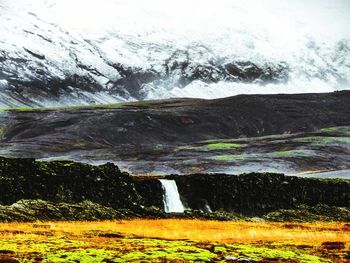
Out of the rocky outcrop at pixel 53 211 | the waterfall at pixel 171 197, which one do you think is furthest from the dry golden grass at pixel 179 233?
the waterfall at pixel 171 197

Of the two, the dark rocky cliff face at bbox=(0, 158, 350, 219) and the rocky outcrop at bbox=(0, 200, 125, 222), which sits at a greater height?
the dark rocky cliff face at bbox=(0, 158, 350, 219)

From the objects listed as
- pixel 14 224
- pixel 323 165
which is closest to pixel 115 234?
pixel 14 224

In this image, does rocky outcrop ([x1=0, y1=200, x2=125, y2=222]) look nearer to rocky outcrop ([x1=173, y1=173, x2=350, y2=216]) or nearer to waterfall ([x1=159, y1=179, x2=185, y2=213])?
waterfall ([x1=159, y1=179, x2=185, y2=213])

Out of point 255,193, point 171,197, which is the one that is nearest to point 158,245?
point 171,197

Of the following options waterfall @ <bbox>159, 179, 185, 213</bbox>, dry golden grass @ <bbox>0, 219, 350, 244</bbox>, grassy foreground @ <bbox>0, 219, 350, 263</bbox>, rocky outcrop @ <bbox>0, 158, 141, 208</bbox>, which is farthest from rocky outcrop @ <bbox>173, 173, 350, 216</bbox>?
grassy foreground @ <bbox>0, 219, 350, 263</bbox>

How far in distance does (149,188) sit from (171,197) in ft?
11.7

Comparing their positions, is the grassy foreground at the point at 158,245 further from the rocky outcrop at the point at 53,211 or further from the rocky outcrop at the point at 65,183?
the rocky outcrop at the point at 65,183

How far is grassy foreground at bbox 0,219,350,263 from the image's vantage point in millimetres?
21906

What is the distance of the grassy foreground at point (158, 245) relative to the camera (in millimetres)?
21906

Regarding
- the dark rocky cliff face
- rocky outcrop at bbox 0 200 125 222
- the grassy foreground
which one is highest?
the dark rocky cliff face

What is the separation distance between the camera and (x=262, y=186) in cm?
6072

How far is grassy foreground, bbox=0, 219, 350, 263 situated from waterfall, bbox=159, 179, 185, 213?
18.6 metres

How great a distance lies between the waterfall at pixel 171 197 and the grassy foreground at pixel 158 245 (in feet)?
61.1

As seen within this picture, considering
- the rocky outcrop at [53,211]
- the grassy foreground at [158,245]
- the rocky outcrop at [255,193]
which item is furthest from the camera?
the rocky outcrop at [255,193]
